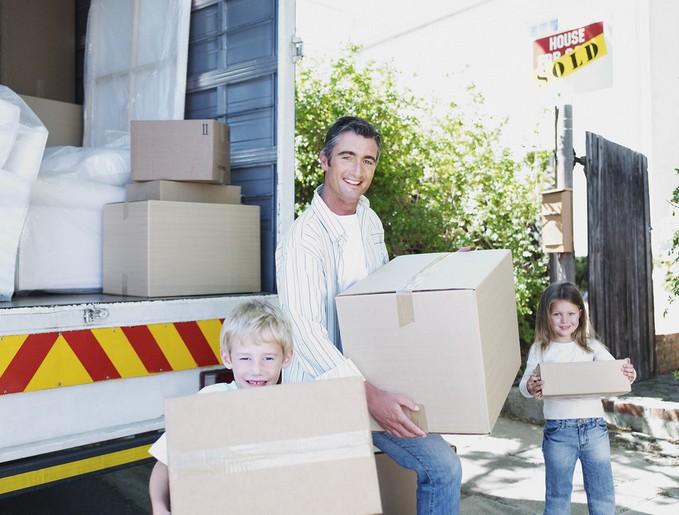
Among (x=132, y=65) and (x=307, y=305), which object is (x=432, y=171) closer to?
(x=132, y=65)

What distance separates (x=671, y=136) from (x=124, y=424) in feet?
21.9

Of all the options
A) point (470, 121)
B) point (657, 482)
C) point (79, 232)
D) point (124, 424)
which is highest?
point (470, 121)

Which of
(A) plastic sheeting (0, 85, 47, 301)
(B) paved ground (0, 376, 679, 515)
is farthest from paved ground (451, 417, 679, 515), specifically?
(A) plastic sheeting (0, 85, 47, 301)

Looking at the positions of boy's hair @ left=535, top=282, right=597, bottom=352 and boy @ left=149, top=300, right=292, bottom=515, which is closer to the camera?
boy @ left=149, top=300, right=292, bottom=515

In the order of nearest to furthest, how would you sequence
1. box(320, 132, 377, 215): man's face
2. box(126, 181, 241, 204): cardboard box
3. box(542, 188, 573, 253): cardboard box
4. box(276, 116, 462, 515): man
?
box(276, 116, 462, 515): man → box(320, 132, 377, 215): man's face → box(126, 181, 241, 204): cardboard box → box(542, 188, 573, 253): cardboard box

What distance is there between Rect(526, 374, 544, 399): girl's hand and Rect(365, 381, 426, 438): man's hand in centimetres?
72

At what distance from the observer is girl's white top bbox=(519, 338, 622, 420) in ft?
8.23

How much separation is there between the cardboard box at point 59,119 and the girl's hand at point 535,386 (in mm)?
2840

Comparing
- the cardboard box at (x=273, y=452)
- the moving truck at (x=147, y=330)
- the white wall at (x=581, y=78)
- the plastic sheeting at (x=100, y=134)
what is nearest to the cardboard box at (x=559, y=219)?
the white wall at (x=581, y=78)

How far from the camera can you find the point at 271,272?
3.09 metres

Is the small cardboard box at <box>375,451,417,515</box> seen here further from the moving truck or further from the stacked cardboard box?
the stacked cardboard box

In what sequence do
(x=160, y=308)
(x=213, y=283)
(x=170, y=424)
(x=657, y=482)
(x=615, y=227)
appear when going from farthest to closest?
(x=615, y=227)
(x=657, y=482)
(x=213, y=283)
(x=160, y=308)
(x=170, y=424)

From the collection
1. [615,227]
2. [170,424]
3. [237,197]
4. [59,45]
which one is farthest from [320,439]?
[615,227]

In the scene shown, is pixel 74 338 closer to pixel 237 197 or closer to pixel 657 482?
pixel 237 197
